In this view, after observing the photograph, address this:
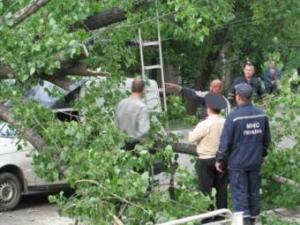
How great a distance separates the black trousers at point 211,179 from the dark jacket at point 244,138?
427mm

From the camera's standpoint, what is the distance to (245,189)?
8.20 m

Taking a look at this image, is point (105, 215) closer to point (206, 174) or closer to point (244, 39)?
point (206, 174)

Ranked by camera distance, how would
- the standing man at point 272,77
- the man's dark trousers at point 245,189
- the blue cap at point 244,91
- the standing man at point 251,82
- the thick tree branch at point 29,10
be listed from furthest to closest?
the standing man at point 251,82, the standing man at point 272,77, the man's dark trousers at point 245,189, the blue cap at point 244,91, the thick tree branch at point 29,10

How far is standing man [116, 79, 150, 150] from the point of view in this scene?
8195mm

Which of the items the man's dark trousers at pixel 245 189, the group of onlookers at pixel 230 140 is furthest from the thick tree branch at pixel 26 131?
the man's dark trousers at pixel 245 189

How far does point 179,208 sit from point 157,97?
3038mm

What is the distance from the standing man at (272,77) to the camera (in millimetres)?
9156

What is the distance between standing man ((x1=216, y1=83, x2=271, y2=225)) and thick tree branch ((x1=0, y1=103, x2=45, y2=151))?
207 cm

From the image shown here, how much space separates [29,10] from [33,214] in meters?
4.71

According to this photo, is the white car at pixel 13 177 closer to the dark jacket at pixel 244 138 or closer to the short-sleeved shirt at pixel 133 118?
the short-sleeved shirt at pixel 133 118

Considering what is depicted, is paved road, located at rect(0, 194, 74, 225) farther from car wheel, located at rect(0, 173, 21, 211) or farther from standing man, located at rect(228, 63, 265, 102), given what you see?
standing man, located at rect(228, 63, 265, 102)

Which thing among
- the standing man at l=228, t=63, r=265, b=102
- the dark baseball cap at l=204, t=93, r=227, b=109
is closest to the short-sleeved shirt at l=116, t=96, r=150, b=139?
the dark baseball cap at l=204, t=93, r=227, b=109

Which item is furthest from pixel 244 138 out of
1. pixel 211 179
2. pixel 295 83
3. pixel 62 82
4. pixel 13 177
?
pixel 13 177

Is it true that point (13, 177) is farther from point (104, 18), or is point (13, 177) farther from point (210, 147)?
point (210, 147)
